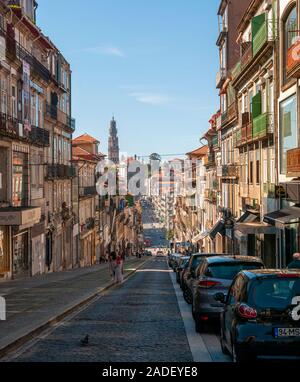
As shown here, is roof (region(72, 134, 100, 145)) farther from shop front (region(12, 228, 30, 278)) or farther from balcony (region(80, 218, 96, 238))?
shop front (region(12, 228, 30, 278))

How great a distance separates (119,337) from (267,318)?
177 inches

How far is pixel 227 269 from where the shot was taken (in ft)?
44.5

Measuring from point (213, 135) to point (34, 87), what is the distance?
27.3 metres

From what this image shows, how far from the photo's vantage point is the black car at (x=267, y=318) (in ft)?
28.4

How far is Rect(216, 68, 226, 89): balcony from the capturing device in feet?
169

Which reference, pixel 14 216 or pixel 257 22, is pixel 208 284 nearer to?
pixel 14 216

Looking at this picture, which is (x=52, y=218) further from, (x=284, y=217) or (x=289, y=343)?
(x=289, y=343)

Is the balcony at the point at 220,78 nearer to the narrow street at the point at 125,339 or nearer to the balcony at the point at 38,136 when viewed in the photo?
the balcony at the point at 38,136

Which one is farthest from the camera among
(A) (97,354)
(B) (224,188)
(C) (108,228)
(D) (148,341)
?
(C) (108,228)

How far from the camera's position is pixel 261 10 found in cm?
3322

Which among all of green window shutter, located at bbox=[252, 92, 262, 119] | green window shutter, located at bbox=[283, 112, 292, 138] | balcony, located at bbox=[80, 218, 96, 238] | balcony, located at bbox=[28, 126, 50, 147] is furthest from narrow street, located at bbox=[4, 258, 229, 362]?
balcony, located at bbox=[80, 218, 96, 238]

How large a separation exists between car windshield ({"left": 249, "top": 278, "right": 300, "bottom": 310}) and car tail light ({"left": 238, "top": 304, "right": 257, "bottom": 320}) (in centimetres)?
Answer: 9

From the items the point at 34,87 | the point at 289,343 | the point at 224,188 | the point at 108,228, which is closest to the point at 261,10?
the point at 34,87

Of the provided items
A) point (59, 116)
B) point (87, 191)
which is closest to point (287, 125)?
point (59, 116)
